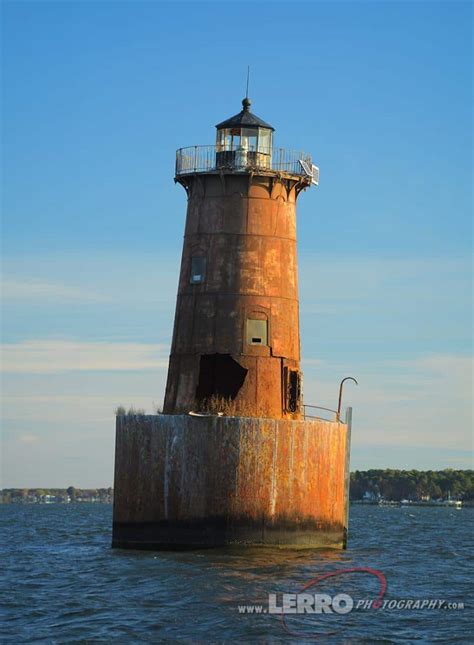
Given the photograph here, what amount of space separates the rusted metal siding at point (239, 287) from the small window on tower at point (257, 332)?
0.50 ft

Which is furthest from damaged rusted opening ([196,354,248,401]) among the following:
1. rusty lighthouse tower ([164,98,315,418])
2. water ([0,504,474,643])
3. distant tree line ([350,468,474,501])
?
distant tree line ([350,468,474,501])

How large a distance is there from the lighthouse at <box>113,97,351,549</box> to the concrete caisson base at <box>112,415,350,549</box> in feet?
0.08

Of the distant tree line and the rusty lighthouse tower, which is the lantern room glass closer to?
the rusty lighthouse tower

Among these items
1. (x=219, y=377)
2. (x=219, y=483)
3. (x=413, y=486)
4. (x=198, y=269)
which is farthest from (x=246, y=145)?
(x=413, y=486)

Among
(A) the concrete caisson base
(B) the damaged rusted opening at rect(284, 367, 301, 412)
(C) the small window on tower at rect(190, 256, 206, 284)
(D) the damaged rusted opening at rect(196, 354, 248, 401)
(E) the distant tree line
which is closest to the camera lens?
(A) the concrete caisson base

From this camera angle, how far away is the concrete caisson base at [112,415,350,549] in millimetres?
33312

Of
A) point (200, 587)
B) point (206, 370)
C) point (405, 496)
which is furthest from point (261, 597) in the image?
point (405, 496)

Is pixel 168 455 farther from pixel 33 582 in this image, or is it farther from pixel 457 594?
pixel 457 594

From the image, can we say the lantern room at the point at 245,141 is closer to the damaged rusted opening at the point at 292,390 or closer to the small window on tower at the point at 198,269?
the small window on tower at the point at 198,269

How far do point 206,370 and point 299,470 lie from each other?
402cm

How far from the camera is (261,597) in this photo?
27.2 meters

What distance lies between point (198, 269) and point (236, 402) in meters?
3.83

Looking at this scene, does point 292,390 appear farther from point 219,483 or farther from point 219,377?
point 219,483

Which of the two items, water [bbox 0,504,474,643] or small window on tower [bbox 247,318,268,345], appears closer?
water [bbox 0,504,474,643]
